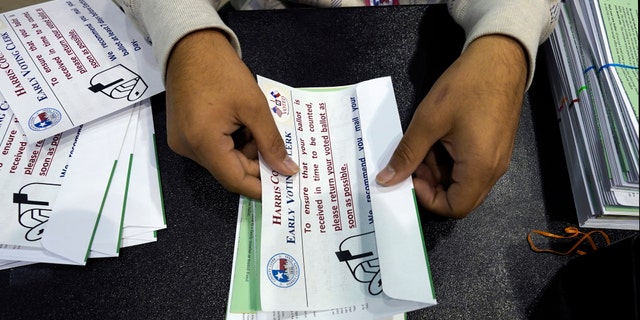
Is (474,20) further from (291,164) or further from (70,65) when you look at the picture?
(70,65)

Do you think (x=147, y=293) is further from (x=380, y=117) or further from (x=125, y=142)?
(x=380, y=117)

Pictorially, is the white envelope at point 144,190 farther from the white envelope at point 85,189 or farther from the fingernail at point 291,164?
the fingernail at point 291,164

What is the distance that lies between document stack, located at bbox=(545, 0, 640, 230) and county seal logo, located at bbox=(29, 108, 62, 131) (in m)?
0.73

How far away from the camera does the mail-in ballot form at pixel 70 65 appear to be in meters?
0.60

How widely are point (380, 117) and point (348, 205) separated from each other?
0.47 feet

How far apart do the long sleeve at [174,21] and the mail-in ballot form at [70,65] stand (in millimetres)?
76

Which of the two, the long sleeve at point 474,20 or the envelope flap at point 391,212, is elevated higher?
the long sleeve at point 474,20

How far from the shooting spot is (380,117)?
23.6 inches

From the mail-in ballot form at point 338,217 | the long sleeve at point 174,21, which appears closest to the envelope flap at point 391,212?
the mail-in ballot form at point 338,217

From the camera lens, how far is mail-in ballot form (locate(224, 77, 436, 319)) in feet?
1.59

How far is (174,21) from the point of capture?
0.58 m

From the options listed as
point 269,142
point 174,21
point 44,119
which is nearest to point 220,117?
point 269,142

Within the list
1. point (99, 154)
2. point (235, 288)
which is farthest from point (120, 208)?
point (235, 288)

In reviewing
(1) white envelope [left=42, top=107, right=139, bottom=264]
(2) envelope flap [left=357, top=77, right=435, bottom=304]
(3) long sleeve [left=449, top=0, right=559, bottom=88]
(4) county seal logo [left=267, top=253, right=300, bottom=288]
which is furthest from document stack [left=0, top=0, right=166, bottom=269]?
(3) long sleeve [left=449, top=0, right=559, bottom=88]
